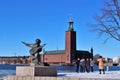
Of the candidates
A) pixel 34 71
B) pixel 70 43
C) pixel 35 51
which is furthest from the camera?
pixel 70 43

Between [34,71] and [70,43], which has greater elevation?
[70,43]

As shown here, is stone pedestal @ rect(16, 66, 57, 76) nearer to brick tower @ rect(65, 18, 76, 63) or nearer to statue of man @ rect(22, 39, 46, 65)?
statue of man @ rect(22, 39, 46, 65)

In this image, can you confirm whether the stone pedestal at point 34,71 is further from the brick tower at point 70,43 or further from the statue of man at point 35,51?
the brick tower at point 70,43

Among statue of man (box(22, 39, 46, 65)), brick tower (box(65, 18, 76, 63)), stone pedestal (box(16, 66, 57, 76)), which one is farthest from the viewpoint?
brick tower (box(65, 18, 76, 63))

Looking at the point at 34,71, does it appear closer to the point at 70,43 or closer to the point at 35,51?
the point at 35,51

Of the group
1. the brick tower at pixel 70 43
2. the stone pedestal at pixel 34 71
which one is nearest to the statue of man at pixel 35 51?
the stone pedestal at pixel 34 71

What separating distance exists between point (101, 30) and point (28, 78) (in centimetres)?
1564

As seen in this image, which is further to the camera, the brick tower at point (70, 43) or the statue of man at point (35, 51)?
the brick tower at point (70, 43)

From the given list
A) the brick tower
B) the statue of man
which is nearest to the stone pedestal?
the statue of man

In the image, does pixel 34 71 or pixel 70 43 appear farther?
pixel 70 43

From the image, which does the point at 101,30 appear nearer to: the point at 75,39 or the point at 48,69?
the point at 48,69

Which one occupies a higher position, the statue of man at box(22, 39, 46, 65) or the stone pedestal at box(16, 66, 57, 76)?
the statue of man at box(22, 39, 46, 65)

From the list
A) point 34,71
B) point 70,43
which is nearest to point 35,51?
point 34,71

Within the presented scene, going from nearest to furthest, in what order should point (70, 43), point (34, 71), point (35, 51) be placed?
point (34, 71), point (35, 51), point (70, 43)
